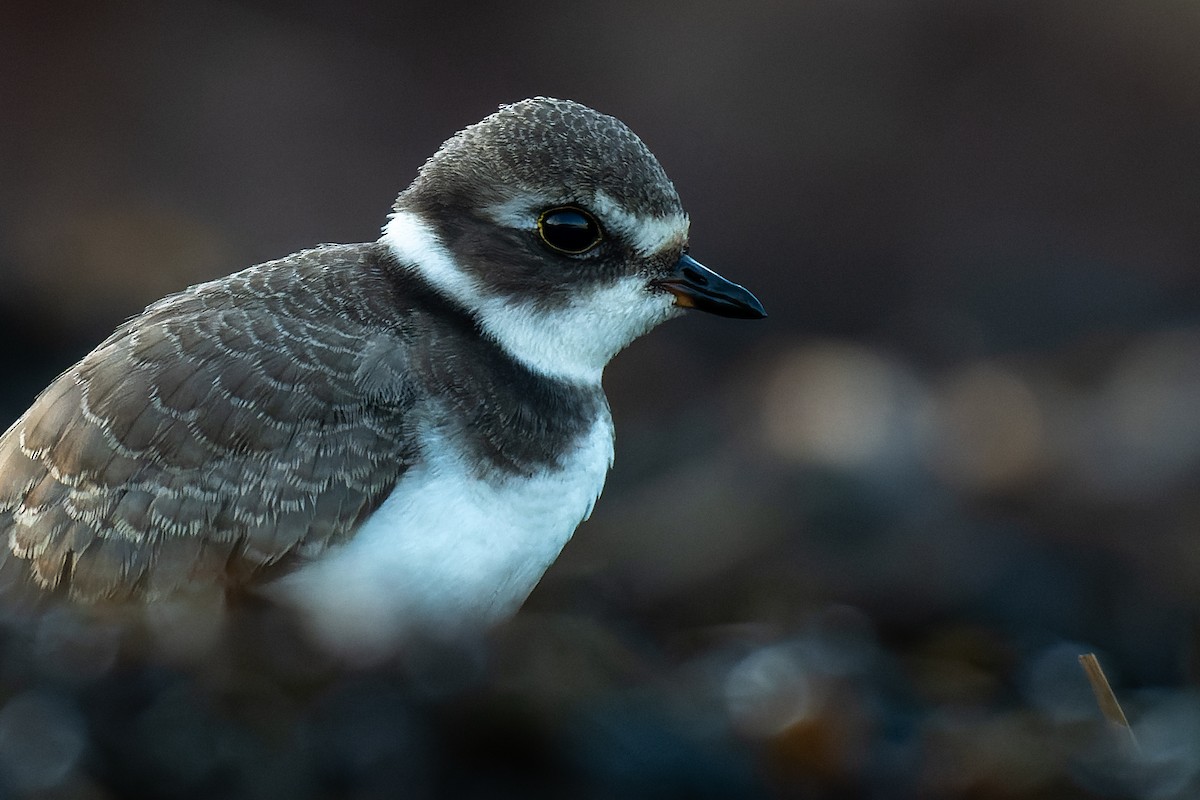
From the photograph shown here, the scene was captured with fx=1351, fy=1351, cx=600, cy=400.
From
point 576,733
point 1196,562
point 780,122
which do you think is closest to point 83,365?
point 576,733

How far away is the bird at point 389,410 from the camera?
341 cm

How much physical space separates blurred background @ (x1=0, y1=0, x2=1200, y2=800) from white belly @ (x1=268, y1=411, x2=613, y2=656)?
0.17 metres

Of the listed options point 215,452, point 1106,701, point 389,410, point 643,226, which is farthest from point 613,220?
point 1106,701

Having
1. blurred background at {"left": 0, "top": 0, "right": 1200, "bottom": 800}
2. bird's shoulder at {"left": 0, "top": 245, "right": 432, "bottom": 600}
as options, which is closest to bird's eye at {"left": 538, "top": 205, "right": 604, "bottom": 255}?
bird's shoulder at {"left": 0, "top": 245, "right": 432, "bottom": 600}

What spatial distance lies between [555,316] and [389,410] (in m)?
0.55

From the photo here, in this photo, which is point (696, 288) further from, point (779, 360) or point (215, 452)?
point (779, 360)

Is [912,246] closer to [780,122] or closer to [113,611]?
[780,122]

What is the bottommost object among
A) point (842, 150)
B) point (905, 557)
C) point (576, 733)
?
point (905, 557)

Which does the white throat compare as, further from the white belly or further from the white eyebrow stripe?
the white belly

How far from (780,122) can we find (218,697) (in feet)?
20.4

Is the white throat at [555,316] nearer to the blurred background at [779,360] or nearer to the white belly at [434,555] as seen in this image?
the white belly at [434,555]

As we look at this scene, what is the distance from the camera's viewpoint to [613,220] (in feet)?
12.2

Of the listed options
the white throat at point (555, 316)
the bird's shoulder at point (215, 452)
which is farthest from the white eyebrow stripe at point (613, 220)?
the bird's shoulder at point (215, 452)

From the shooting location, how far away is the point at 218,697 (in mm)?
2875
